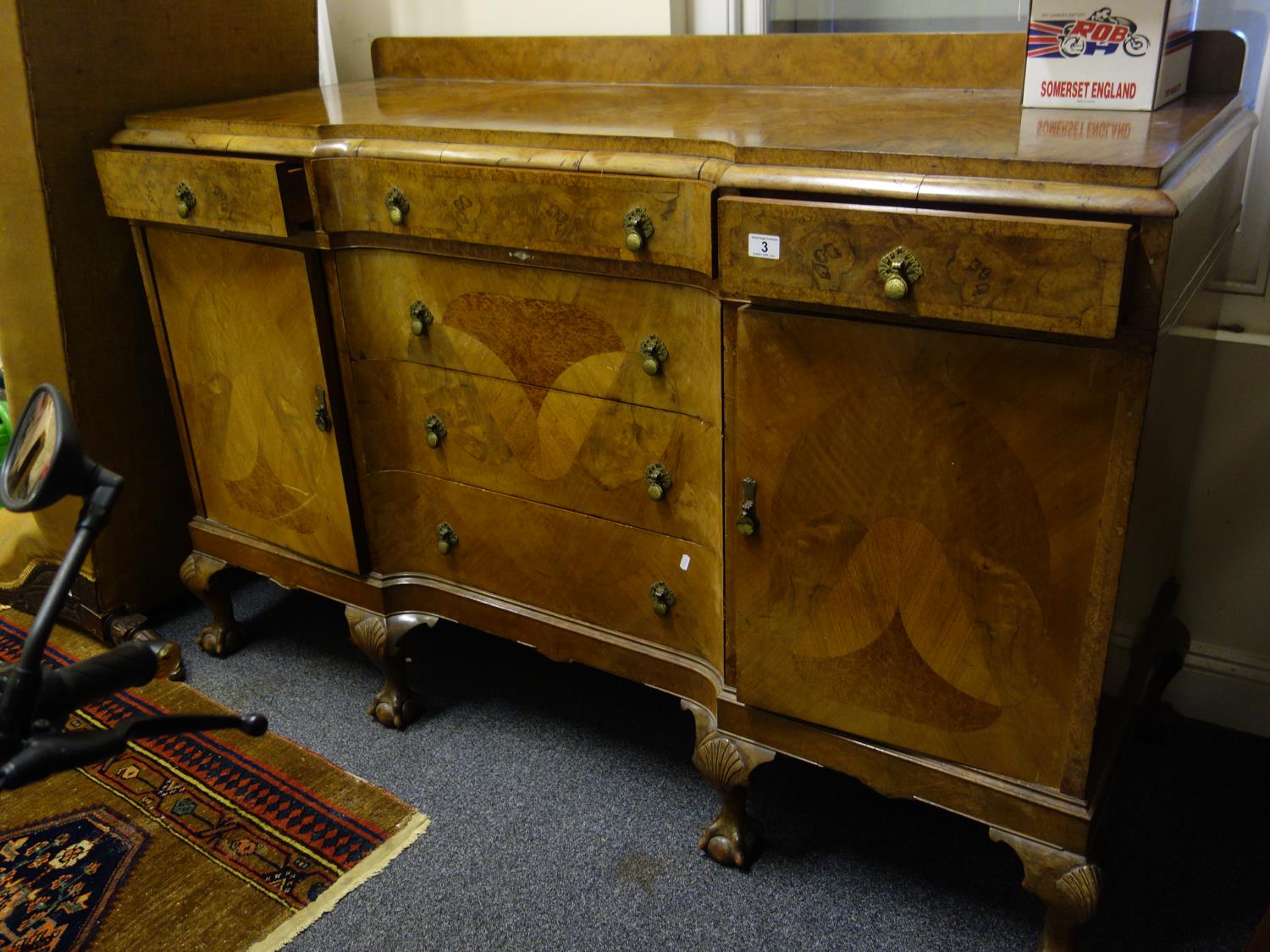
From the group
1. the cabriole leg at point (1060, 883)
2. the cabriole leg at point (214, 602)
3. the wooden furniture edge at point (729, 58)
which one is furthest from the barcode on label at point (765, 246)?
the cabriole leg at point (214, 602)

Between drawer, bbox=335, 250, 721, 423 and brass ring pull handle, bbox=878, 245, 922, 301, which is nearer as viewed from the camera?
brass ring pull handle, bbox=878, 245, 922, 301

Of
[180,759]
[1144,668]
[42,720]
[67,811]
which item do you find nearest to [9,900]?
[67,811]

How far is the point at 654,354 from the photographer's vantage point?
1.45 metres

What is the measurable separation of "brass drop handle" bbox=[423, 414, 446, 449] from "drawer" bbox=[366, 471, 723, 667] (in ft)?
0.26

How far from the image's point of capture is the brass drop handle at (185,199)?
1.73 meters

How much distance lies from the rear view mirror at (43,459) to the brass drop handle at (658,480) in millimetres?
771

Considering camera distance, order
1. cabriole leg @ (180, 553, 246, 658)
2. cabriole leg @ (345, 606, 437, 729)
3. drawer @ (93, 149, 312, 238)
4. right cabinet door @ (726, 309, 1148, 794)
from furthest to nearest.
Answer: cabriole leg @ (180, 553, 246, 658) → cabriole leg @ (345, 606, 437, 729) → drawer @ (93, 149, 312, 238) → right cabinet door @ (726, 309, 1148, 794)

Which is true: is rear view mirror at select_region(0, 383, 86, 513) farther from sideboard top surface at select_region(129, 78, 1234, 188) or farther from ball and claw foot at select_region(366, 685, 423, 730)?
ball and claw foot at select_region(366, 685, 423, 730)

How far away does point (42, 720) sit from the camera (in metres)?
0.91

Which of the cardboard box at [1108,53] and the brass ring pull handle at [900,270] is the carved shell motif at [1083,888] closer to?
the brass ring pull handle at [900,270]

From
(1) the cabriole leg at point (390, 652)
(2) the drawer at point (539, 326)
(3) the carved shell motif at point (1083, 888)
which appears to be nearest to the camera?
(3) the carved shell motif at point (1083, 888)

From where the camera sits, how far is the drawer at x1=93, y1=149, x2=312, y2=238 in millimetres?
1625

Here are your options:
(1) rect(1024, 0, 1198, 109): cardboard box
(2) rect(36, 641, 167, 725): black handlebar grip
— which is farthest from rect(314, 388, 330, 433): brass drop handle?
(1) rect(1024, 0, 1198, 109): cardboard box

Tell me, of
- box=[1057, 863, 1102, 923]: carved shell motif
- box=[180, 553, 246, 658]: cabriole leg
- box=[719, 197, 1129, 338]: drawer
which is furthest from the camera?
box=[180, 553, 246, 658]: cabriole leg
